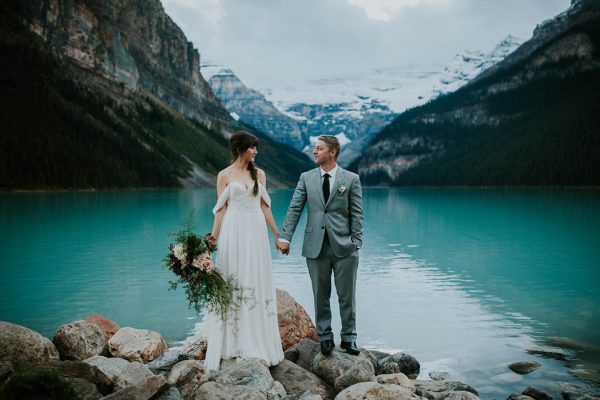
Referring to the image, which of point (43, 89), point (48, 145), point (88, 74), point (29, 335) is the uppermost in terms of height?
point (88, 74)

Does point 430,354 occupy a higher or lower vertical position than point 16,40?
lower

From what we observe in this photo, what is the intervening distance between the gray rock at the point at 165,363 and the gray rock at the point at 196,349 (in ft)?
0.83

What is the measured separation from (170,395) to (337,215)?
11.6ft

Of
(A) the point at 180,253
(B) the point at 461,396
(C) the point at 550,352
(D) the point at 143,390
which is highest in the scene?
(A) the point at 180,253

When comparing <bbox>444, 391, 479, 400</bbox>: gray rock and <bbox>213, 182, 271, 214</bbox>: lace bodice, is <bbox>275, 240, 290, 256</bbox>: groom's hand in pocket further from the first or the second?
<bbox>444, 391, 479, 400</bbox>: gray rock

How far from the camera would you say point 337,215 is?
8539 millimetres

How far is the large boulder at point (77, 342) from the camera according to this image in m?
9.15

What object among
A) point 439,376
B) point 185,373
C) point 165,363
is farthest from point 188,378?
point 439,376

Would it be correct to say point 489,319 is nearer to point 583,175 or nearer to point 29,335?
point 29,335

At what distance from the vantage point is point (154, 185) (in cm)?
15562

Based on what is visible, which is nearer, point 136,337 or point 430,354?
point 136,337

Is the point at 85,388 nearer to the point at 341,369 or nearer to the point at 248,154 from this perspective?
the point at 341,369

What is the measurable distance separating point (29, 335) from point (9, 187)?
10497cm

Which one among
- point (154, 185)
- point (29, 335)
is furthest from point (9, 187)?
point (29, 335)
